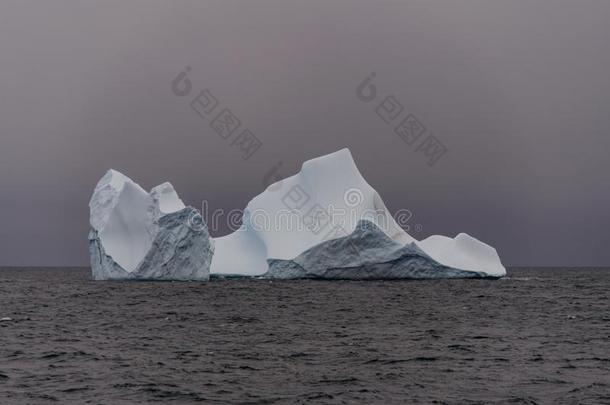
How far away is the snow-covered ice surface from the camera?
3566 centimetres

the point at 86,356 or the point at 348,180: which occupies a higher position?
the point at 348,180

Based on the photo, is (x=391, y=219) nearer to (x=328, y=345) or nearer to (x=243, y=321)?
(x=243, y=321)

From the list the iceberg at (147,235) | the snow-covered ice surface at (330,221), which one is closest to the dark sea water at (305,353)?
the iceberg at (147,235)

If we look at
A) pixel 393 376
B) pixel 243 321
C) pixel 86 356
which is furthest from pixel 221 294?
pixel 393 376

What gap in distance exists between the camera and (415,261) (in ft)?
114

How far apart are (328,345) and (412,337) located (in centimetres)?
211

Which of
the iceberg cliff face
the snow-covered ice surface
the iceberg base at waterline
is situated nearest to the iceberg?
the iceberg base at waterline

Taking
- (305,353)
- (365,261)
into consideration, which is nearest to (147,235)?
(365,261)

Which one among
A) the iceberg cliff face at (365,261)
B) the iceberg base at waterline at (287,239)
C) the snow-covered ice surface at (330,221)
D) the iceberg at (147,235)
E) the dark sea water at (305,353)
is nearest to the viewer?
the dark sea water at (305,353)

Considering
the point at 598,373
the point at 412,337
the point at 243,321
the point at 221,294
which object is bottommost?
the point at 598,373

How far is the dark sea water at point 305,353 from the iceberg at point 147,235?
9.59 metres

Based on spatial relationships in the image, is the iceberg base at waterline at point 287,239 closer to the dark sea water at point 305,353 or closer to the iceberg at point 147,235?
the iceberg at point 147,235

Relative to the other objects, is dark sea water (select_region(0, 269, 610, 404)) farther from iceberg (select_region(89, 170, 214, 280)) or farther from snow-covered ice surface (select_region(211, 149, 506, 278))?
snow-covered ice surface (select_region(211, 149, 506, 278))

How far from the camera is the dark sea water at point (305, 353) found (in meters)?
9.28
